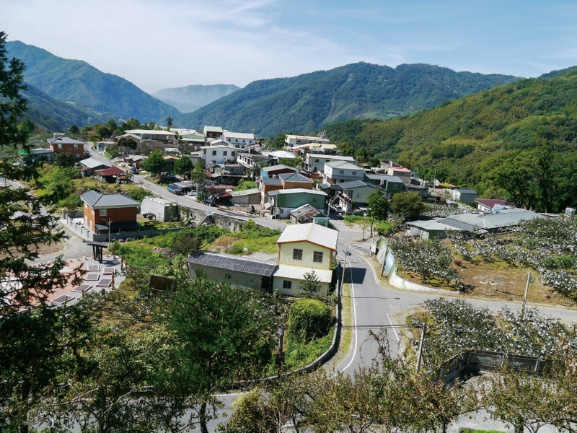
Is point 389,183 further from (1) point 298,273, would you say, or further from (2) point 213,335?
(2) point 213,335

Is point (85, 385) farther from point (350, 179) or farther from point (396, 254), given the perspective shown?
point (350, 179)

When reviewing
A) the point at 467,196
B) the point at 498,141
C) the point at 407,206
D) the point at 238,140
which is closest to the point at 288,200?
the point at 407,206

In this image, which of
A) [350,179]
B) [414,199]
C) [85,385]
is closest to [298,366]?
[85,385]

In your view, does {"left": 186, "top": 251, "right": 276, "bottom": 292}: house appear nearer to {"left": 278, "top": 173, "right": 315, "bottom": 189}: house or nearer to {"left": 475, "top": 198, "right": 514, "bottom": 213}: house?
{"left": 278, "top": 173, "right": 315, "bottom": 189}: house

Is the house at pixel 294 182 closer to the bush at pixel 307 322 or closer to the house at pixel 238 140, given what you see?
the bush at pixel 307 322

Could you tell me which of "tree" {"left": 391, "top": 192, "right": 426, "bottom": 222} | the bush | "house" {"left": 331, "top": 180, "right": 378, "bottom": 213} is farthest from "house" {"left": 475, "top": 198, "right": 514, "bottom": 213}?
the bush

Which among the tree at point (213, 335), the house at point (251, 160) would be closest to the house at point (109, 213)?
the tree at point (213, 335)
